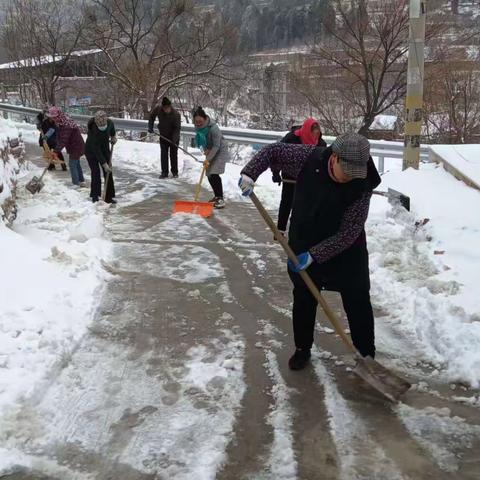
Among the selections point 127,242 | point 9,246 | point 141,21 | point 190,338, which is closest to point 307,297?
point 190,338

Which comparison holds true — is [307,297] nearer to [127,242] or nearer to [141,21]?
[127,242]

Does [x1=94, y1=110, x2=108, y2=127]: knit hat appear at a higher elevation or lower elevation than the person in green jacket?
higher

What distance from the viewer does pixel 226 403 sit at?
3.51 metres

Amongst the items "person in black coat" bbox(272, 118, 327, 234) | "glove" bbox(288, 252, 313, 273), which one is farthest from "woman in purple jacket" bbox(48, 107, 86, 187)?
"glove" bbox(288, 252, 313, 273)

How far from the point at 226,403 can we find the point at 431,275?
2.66m

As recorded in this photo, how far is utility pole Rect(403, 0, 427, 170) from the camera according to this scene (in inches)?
314

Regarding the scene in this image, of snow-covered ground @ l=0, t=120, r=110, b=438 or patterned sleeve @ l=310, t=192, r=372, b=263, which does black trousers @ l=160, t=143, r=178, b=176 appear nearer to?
snow-covered ground @ l=0, t=120, r=110, b=438

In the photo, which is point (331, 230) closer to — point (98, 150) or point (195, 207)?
point (195, 207)

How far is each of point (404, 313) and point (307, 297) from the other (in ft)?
4.22

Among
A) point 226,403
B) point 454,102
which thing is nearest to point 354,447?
point 226,403

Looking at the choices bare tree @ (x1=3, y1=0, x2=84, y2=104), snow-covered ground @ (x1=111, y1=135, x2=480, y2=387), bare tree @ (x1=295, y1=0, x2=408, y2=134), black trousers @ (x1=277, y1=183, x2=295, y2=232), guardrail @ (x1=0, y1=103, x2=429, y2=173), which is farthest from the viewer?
bare tree @ (x1=3, y1=0, x2=84, y2=104)

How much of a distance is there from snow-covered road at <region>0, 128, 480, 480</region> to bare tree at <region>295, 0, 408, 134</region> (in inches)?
591

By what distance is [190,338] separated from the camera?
4457 mm

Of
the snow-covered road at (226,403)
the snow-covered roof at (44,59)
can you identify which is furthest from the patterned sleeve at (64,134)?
the snow-covered roof at (44,59)
